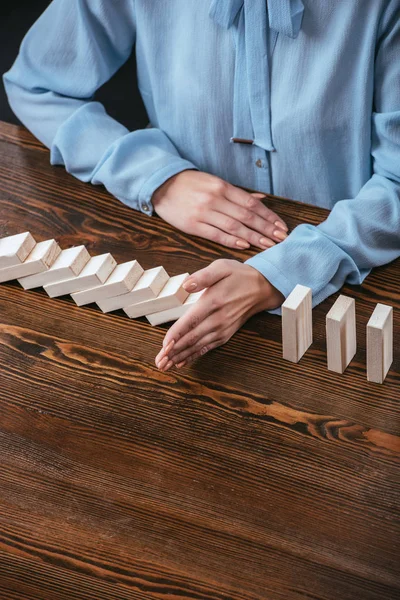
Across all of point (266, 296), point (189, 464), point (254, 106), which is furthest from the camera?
point (254, 106)

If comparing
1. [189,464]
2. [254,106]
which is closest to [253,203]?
[254,106]

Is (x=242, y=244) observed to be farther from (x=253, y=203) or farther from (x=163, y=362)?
(x=163, y=362)

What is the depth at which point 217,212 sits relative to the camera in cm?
140

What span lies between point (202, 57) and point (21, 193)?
0.42 m

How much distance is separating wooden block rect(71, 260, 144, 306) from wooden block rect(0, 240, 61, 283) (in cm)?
7

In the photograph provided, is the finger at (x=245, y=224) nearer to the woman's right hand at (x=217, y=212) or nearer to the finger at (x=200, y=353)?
the woman's right hand at (x=217, y=212)

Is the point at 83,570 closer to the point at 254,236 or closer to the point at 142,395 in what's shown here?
the point at 142,395

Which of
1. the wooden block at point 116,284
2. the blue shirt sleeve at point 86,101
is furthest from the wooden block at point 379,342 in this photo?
the blue shirt sleeve at point 86,101

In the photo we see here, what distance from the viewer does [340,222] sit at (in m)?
1.32

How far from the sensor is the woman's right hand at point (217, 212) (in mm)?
1357

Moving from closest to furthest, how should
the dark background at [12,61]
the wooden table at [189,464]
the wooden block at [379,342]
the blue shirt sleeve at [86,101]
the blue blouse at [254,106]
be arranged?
the wooden table at [189,464] < the wooden block at [379,342] < the blue blouse at [254,106] < the blue shirt sleeve at [86,101] < the dark background at [12,61]

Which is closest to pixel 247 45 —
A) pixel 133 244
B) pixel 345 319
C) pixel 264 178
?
pixel 264 178

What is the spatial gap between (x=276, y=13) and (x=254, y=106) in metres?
0.18

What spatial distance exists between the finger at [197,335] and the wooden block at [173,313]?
5 centimetres
